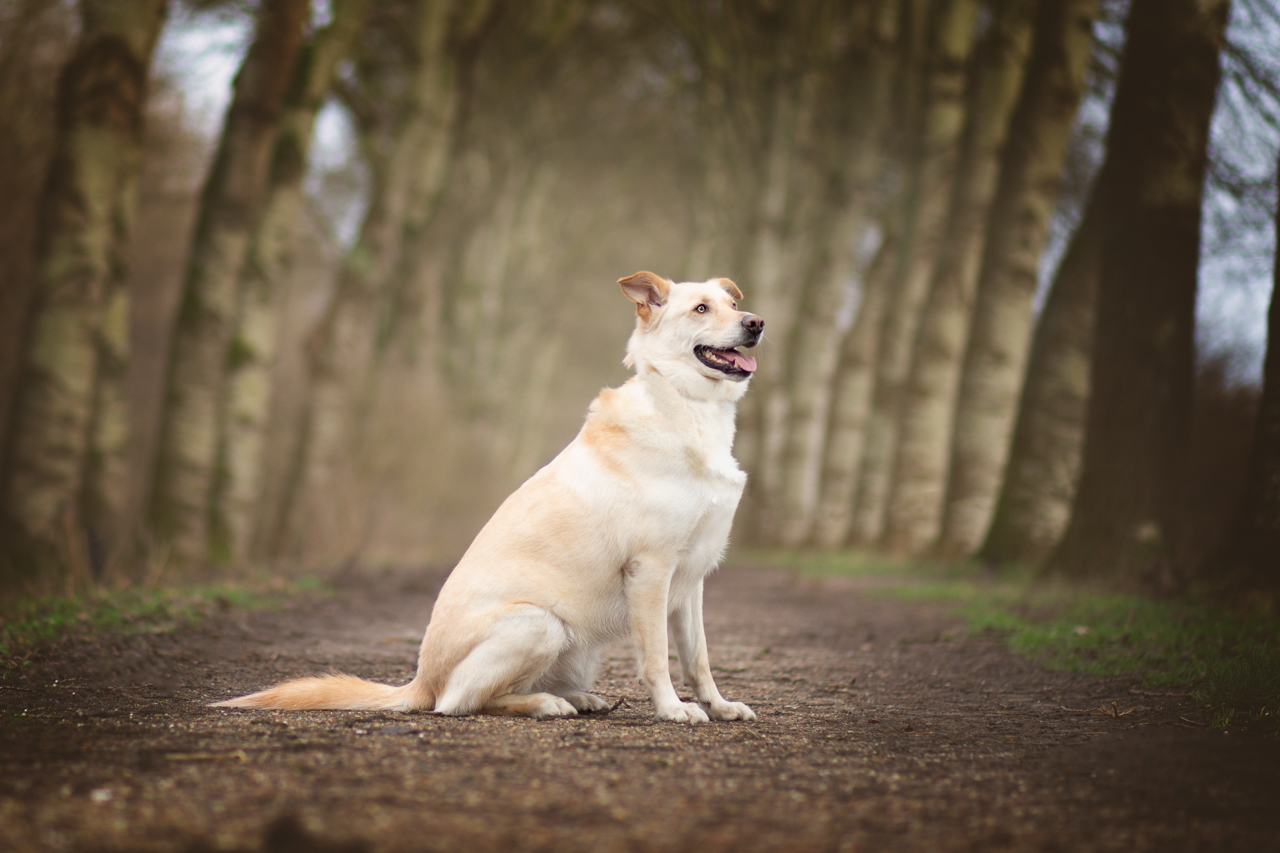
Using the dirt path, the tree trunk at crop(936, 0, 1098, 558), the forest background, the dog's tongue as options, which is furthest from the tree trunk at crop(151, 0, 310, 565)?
the tree trunk at crop(936, 0, 1098, 558)

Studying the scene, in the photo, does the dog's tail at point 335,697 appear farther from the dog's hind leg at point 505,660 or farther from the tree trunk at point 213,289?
the tree trunk at point 213,289

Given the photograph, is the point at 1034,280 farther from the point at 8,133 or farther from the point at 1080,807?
the point at 8,133

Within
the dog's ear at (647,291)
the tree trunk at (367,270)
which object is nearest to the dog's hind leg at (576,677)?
the dog's ear at (647,291)

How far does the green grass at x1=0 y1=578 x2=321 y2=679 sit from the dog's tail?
145cm

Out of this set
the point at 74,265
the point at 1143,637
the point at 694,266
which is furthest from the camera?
the point at 694,266

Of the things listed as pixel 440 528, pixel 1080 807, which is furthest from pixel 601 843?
pixel 440 528

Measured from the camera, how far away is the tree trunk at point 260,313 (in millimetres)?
10414

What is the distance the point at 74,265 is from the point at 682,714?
24.3 ft

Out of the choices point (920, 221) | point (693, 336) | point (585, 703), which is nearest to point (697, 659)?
point (585, 703)

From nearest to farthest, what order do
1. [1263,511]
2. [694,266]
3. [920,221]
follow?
1. [1263,511]
2. [920,221]
3. [694,266]

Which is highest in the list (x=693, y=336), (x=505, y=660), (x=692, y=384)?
(x=693, y=336)

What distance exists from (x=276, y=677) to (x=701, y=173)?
20178 millimetres

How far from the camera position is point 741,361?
14.6 ft

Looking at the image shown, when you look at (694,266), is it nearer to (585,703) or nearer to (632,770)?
(585,703)
